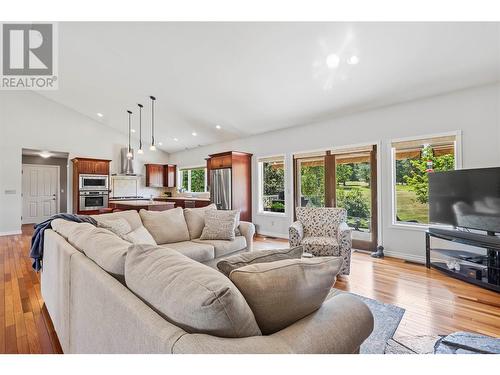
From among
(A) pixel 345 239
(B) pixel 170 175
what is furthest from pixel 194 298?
(B) pixel 170 175

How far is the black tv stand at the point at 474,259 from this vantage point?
2820 millimetres

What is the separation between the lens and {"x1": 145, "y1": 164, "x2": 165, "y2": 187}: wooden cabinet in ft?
29.0

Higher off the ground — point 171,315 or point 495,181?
point 495,181

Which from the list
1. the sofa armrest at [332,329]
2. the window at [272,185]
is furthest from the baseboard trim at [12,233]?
the sofa armrest at [332,329]

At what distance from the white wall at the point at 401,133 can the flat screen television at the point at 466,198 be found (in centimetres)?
43

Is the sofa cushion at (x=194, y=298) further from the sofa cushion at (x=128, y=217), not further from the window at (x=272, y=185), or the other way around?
the window at (x=272, y=185)

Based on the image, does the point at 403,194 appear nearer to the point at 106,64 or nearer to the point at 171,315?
the point at 171,315

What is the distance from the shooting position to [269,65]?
374cm

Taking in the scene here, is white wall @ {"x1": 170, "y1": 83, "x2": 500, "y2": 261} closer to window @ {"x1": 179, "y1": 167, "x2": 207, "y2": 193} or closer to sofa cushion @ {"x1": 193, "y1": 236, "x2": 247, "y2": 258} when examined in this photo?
sofa cushion @ {"x1": 193, "y1": 236, "x2": 247, "y2": 258}

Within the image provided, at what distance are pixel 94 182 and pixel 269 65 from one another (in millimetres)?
6352
